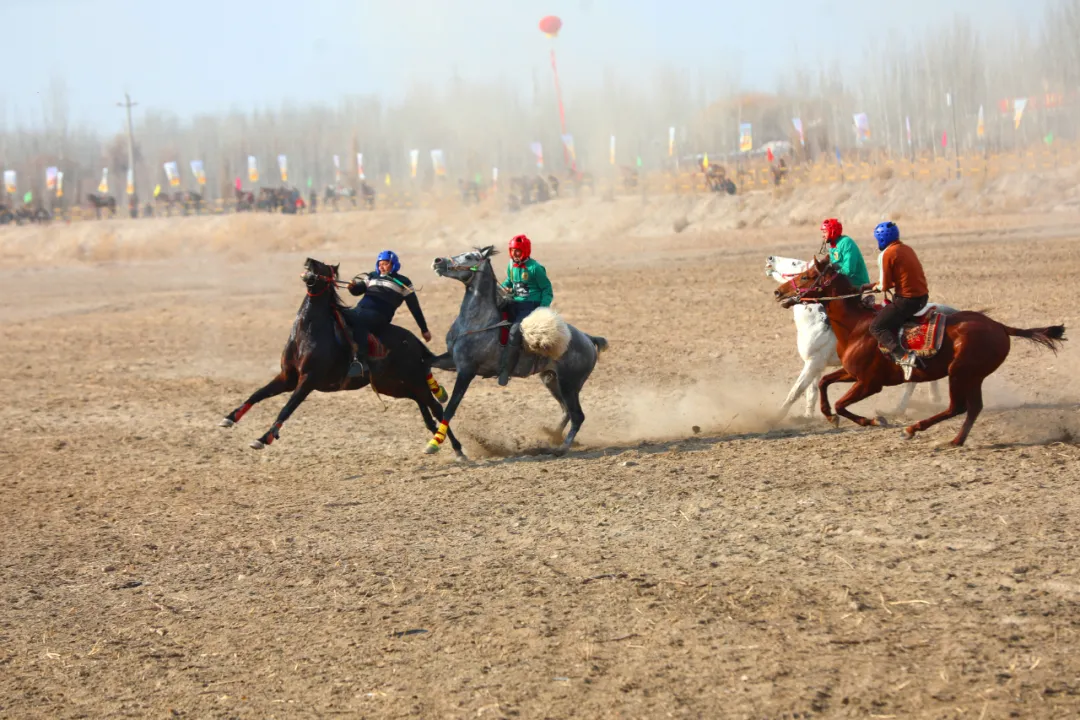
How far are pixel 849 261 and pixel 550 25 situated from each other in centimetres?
5768

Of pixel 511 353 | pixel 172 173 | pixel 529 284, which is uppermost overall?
pixel 172 173

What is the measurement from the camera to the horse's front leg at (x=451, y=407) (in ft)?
35.9

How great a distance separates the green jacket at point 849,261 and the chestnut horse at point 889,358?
0.46 feet

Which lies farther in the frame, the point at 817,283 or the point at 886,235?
the point at 817,283

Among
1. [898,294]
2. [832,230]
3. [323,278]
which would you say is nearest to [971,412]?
[898,294]

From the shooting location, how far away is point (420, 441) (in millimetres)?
12461

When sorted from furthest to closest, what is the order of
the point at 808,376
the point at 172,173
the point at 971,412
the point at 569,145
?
the point at 172,173
the point at 569,145
the point at 808,376
the point at 971,412

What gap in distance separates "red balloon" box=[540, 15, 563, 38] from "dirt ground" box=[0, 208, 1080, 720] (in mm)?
52635

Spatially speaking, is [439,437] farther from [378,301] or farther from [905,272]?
[905,272]

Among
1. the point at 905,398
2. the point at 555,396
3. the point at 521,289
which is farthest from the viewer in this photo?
the point at 555,396

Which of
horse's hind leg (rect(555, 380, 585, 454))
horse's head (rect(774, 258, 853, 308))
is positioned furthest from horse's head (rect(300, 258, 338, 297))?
horse's head (rect(774, 258, 853, 308))

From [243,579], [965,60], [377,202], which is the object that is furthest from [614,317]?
[965,60]

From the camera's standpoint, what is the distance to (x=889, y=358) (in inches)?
410

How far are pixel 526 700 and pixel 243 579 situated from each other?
9.62 ft
